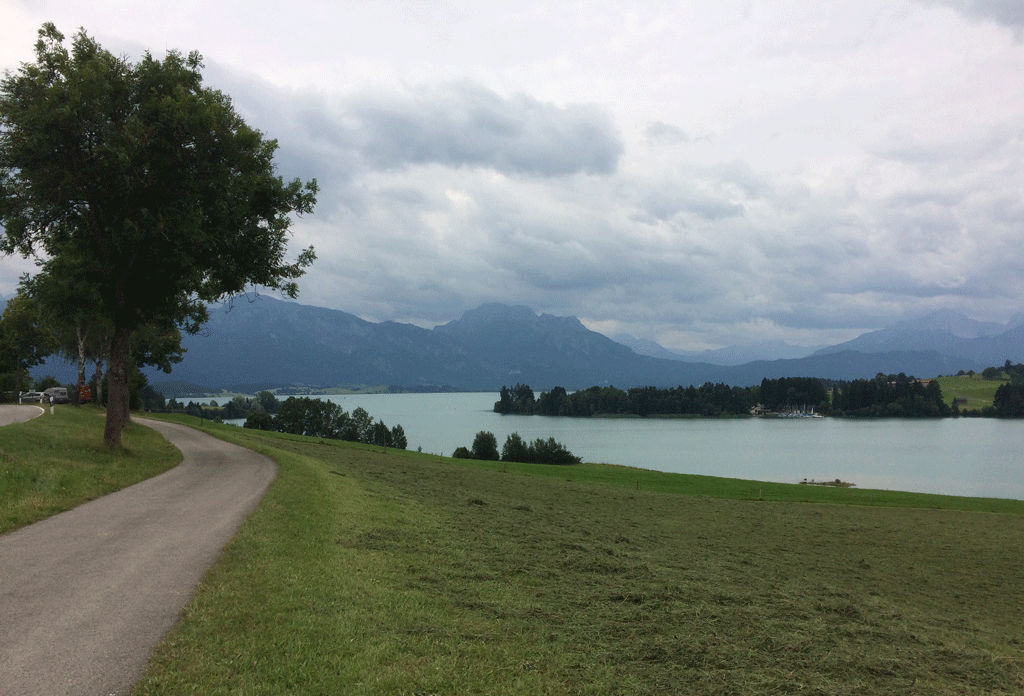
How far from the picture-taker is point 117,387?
→ 77.4ft

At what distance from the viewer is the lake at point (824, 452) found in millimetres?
63000

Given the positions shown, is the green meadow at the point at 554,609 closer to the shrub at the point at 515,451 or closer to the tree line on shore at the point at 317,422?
the shrub at the point at 515,451

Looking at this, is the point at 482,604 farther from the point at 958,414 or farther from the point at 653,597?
the point at 958,414

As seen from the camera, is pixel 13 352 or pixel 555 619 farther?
pixel 13 352

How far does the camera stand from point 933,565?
19875 millimetres

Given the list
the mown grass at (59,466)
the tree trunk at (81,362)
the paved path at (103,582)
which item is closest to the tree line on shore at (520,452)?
the tree trunk at (81,362)

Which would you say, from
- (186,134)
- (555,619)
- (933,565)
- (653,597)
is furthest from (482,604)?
(186,134)

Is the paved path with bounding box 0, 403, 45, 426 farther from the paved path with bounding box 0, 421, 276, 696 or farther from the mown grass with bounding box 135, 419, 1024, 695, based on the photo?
the mown grass with bounding box 135, 419, 1024, 695

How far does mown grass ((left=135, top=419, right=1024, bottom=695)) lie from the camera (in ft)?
21.9

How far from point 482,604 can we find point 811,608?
6494mm

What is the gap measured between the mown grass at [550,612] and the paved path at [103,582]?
433 mm

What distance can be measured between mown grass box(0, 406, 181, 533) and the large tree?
5.80 feet

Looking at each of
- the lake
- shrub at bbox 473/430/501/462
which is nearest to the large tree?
shrub at bbox 473/430/501/462

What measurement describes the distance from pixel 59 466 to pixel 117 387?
6846mm
